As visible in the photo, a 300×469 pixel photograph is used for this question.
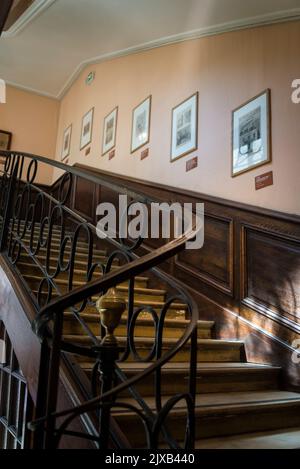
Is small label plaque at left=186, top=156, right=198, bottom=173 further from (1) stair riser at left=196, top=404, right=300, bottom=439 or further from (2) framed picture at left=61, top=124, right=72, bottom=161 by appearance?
(2) framed picture at left=61, top=124, right=72, bottom=161

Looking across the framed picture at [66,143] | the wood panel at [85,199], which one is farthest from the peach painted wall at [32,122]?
the wood panel at [85,199]

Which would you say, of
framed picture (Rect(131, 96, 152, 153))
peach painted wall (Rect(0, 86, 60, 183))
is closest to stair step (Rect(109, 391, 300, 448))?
framed picture (Rect(131, 96, 152, 153))

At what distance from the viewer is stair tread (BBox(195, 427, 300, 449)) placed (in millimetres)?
1585

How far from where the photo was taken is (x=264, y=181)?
2713 mm

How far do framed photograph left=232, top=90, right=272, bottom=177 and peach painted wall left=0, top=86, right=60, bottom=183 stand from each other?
424 cm

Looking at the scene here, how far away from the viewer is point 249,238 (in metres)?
2.73

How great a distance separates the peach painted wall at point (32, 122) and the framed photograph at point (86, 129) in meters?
1.08

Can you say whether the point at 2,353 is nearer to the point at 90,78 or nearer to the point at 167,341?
the point at 167,341

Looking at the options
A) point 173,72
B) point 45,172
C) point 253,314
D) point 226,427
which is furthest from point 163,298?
point 45,172

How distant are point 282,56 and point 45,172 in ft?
15.1

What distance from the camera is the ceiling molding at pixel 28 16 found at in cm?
454

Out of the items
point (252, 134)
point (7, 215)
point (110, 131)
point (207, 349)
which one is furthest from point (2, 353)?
point (110, 131)

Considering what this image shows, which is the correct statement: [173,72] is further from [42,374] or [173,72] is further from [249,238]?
[42,374]

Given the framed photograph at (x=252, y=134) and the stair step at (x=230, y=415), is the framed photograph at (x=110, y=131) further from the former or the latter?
the stair step at (x=230, y=415)
